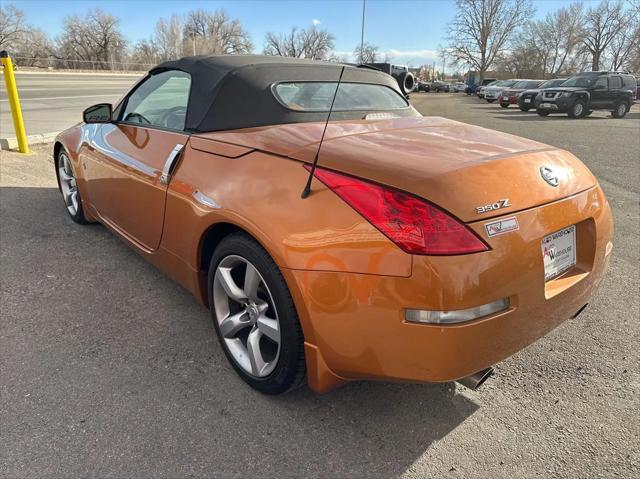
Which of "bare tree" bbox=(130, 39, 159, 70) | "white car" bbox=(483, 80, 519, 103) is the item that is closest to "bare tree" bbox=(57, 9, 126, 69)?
"bare tree" bbox=(130, 39, 159, 70)

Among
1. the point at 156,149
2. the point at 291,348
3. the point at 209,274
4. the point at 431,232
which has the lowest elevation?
the point at 291,348

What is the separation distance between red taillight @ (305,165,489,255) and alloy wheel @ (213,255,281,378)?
24.8 inches

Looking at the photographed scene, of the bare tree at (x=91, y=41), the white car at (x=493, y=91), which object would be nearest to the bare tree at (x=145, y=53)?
the bare tree at (x=91, y=41)

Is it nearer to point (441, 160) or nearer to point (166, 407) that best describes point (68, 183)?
point (166, 407)

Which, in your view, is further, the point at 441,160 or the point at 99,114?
the point at 99,114

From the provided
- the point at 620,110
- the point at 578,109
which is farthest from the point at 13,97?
the point at 620,110

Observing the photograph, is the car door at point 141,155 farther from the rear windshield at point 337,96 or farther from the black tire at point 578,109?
the black tire at point 578,109

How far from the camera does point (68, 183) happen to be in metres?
4.61

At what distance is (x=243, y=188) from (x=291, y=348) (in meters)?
0.75

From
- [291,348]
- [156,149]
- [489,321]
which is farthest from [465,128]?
[156,149]

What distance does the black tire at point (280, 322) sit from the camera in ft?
6.44

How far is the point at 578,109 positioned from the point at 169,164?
21373mm

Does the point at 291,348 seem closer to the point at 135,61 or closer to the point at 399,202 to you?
the point at 399,202

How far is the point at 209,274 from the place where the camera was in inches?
96.7
